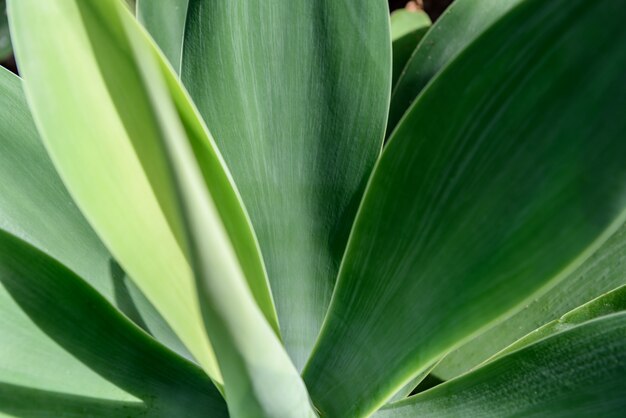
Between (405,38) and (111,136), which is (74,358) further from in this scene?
(405,38)

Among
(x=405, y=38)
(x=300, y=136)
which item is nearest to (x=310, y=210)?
(x=300, y=136)

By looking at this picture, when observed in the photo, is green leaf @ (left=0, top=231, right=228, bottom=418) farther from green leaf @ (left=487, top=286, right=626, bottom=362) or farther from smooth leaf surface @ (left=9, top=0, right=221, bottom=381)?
green leaf @ (left=487, top=286, right=626, bottom=362)

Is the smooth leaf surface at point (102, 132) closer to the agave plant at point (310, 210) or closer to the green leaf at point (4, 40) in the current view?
the agave plant at point (310, 210)

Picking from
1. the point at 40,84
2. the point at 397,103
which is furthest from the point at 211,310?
the point at 397,103

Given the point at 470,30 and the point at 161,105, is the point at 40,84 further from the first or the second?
the point at 470,30

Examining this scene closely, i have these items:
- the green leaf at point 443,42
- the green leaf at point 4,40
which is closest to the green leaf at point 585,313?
the green leaf at point 443,42
